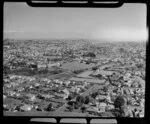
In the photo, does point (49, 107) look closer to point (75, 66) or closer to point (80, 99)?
point (80, 99)

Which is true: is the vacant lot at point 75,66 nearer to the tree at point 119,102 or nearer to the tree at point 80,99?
the tree at point 80,99

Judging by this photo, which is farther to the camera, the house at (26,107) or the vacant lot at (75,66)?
the vacant lot at (75,66)

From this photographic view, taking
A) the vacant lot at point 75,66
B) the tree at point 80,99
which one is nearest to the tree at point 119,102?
the tree at point 80,99

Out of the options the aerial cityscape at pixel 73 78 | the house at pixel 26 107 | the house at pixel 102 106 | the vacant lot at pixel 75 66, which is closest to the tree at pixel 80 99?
the aerial cityscape at pixel 73 78

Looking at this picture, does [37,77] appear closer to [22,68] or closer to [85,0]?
[22,68]

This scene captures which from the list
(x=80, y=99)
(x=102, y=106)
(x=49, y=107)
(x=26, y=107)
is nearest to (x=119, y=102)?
(x=102, y=106)

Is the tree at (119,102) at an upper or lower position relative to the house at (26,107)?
upper

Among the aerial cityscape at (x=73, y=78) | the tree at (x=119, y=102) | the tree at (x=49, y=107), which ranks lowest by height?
the tree at (x=49, y=107)

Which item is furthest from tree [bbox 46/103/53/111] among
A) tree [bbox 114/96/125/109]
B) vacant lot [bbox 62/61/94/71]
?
tree [bbox 114/96/125/109]

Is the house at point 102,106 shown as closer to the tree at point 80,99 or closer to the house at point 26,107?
the tree at point 80,99

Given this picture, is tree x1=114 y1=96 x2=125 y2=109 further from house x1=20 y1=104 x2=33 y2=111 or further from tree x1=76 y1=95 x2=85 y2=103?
house x1=20 y1=104 x2=33 y2=111

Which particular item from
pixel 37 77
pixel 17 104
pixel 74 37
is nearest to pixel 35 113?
pixel 17 104
